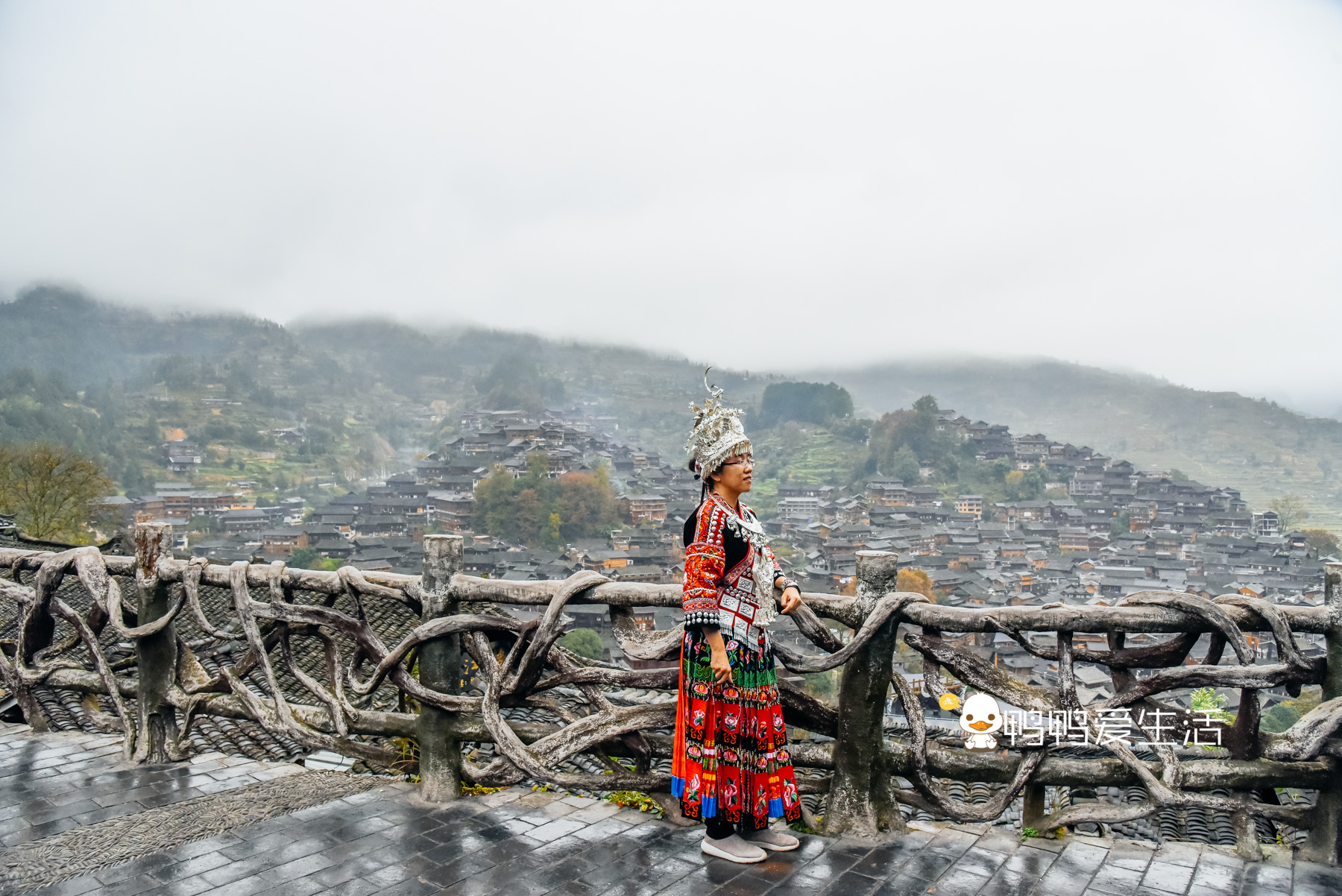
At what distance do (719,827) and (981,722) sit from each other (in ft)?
3.81

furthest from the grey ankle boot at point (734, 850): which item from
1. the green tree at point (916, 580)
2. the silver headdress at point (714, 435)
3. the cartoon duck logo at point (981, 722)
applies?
the green tree at point (916, 580)

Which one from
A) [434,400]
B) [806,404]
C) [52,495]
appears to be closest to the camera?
[52,495]

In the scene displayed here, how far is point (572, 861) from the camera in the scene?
3.14 metres

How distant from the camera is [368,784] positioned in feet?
12.7

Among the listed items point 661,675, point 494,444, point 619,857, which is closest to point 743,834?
point 619,857

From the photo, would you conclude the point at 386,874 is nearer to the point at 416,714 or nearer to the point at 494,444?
the point at 416,714

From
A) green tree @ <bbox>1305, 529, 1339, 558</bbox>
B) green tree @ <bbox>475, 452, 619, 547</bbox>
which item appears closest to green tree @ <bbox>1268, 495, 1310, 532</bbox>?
green tree @ <bbox>1305, 529, 1339, 558</bbox>

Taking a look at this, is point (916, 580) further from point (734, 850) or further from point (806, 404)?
point (806, 404)

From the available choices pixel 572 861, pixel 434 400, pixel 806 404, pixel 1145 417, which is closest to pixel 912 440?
pixel 806 404

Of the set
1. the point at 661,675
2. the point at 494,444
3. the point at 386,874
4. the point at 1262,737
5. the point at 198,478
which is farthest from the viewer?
the point at 494,444

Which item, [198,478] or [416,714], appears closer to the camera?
[416,714]

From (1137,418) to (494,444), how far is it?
265ft

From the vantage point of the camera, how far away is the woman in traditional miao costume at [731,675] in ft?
10.4

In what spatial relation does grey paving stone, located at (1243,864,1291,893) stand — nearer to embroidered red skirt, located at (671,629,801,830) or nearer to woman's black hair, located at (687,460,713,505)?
embroidered red skirt, located at (671,629,801,830)
